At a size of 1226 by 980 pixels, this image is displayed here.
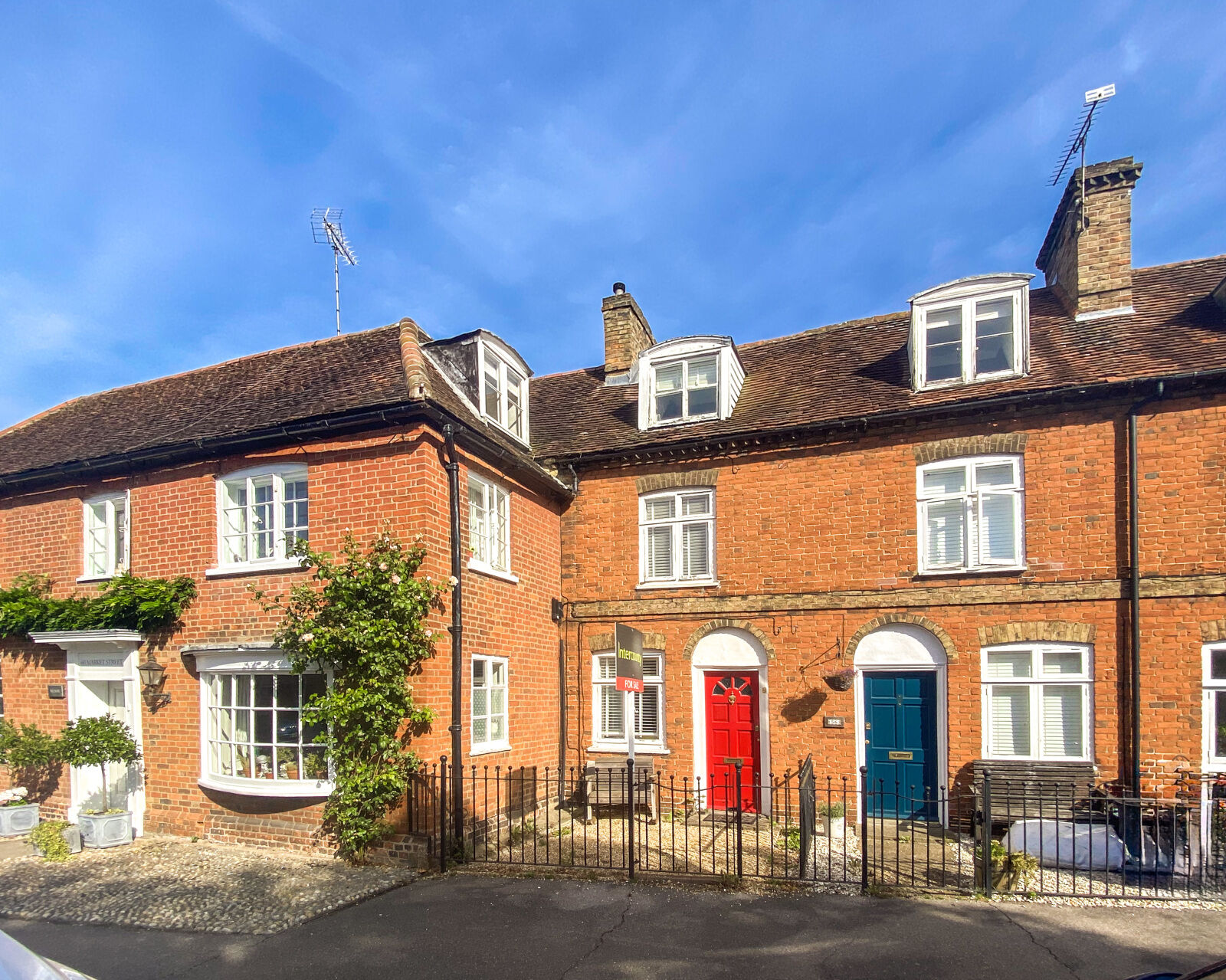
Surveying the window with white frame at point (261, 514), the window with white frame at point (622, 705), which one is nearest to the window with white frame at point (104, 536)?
the window with white frame at point (261, 514)

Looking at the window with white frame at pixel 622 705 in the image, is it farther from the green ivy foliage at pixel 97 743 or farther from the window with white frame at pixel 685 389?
the green ivy foliage at pixel 97 743

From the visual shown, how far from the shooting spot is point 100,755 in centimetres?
1026

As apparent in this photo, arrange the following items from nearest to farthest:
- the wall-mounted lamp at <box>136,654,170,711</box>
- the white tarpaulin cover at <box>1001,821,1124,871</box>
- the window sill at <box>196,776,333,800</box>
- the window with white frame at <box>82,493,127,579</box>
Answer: the white tarpaulin cover at <box>1001,821,1124,871</box>
the window sill at <box>196,776,333,800</box>
the wall-mounted lamp at <box>136,654,170,711</box>
the window with white frame at <box>82,493,127,579</box>

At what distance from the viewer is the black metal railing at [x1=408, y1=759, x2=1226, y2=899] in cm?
831

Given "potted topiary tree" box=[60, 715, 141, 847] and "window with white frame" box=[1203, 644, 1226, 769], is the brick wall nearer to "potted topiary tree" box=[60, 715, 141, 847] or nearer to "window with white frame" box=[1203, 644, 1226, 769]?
"potted topiary tree" box=[60, 715, 141, 847]

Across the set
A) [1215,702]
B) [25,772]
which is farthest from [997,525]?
[25,772]

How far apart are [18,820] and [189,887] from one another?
4.40m

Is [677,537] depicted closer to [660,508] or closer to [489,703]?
[660,508]

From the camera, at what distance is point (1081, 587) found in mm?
10836

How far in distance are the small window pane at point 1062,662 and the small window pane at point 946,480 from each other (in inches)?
103

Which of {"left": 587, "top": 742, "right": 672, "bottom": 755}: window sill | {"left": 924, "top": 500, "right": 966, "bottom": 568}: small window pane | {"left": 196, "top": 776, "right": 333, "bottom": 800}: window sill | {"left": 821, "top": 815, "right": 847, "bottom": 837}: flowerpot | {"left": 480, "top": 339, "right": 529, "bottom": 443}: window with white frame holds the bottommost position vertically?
{"left": 821, "top": 815, "right": 847, "bottom": 837}: flowerpot

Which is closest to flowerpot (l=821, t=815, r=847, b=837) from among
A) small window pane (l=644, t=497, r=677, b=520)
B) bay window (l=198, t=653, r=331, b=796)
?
small window pane (l=644, t=497, r=677, b=520)

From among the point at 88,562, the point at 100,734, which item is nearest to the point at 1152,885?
the point at 100,734

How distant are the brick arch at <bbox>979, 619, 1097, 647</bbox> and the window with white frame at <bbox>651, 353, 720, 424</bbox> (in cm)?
560
